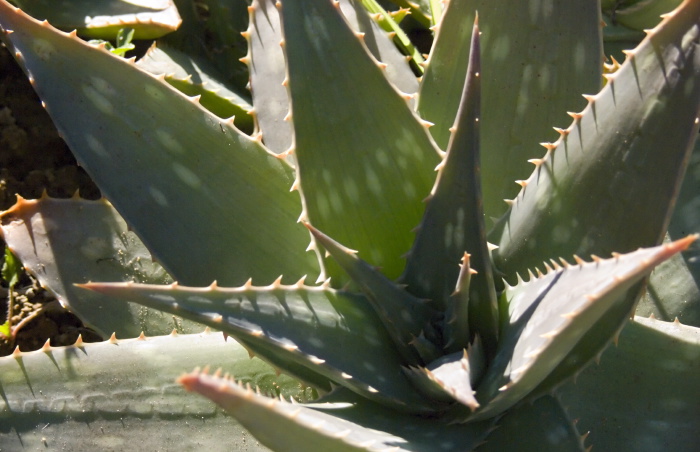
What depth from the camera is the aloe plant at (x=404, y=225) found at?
79 centimetres

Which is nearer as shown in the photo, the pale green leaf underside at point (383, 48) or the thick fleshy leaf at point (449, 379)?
the thick fleshy leaf at point (449, 379)

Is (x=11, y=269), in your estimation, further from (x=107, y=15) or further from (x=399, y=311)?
(x=399, y=311)

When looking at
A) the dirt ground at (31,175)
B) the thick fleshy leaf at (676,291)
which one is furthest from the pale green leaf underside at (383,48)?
the dirt ground at (31,175)

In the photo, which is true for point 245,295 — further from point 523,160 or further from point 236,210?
point 523,160

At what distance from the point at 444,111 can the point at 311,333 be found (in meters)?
0.45

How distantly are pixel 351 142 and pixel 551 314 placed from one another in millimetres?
366

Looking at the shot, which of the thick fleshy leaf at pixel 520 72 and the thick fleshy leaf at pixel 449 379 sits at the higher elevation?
the thick fleshy leaf at pixel 520 72

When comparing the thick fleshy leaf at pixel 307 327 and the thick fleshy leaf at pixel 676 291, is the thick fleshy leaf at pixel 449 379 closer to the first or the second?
the thick fleshy leaf at pixel 307 327

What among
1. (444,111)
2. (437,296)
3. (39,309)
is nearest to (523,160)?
(444,111)

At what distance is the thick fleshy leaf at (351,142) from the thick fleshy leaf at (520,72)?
0.49ft

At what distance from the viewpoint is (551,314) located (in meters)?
0.73

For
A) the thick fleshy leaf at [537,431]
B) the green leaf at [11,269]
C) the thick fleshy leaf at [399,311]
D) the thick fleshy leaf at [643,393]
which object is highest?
the thick fleshy leaf at [399,311]

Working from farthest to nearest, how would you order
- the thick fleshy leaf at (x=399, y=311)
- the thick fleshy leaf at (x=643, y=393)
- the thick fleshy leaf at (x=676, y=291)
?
the thick fleshy leaf at (x=676, y=291) → the thick fleshy leaf at (x=643, y=393) → the thick fleshy leaf at (x=399, y=311)

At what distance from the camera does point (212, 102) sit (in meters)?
1.46
